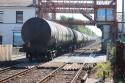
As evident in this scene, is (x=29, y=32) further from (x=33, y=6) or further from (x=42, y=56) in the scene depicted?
(x=33, y=6)

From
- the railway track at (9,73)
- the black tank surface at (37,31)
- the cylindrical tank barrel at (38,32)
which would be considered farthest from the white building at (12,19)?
the railway track at (9,73)

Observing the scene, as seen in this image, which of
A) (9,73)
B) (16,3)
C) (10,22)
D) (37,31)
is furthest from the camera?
(16,3)

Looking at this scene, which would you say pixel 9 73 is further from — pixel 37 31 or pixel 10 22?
pixel 10 22

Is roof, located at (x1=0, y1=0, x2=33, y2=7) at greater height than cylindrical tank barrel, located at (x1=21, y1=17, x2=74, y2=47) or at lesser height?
greater

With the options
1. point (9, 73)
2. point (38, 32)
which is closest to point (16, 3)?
point (38, 32)

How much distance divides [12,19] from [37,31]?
2320 cm

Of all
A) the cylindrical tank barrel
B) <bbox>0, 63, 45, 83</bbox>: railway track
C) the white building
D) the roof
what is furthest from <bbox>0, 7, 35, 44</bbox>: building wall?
<bbox>0, 63, 45, 83</bbox>: railway track

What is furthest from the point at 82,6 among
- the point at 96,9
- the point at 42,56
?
the point at 42,56

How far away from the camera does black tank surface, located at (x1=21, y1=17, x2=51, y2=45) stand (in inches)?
1065

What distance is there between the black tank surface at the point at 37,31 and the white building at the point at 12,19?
71.5 ft

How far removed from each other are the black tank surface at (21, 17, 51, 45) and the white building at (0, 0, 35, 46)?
21806mm

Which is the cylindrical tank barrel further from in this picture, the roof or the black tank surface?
the roof

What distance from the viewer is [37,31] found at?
27.2 m

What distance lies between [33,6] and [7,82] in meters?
34.5
